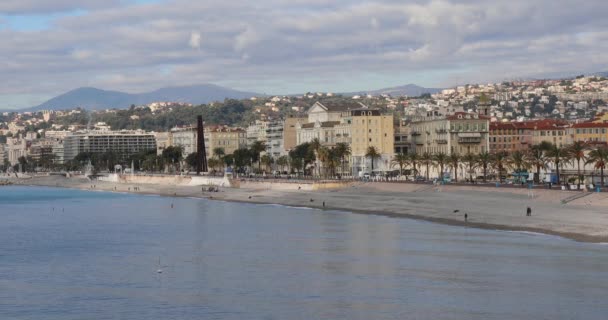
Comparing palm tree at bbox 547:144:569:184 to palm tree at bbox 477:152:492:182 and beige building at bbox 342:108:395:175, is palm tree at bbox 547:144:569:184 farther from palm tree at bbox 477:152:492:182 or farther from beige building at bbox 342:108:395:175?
beige building at bbox 342:108:395:175

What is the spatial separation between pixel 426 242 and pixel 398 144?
7888cm

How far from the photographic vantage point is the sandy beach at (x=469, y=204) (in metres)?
58.3

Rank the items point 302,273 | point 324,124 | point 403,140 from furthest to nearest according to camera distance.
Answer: point 324,124 < point 403,140 < point 302,273

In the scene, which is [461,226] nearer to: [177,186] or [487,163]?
[487,163]

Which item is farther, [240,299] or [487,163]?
[487,163]

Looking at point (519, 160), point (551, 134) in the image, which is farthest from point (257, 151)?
point (519, 160)

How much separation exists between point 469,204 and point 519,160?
20.6 m

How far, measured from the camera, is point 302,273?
43438 mm

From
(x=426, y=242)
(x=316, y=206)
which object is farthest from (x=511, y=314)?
(x=316, y=206)

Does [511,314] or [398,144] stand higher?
[398,144]

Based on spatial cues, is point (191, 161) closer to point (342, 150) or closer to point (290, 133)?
point (290, 133)

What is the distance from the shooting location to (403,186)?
312 ft

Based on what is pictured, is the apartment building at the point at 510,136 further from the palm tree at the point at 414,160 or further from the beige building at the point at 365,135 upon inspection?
the palm tree at the point at 414,160

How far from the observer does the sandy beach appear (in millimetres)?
58344
